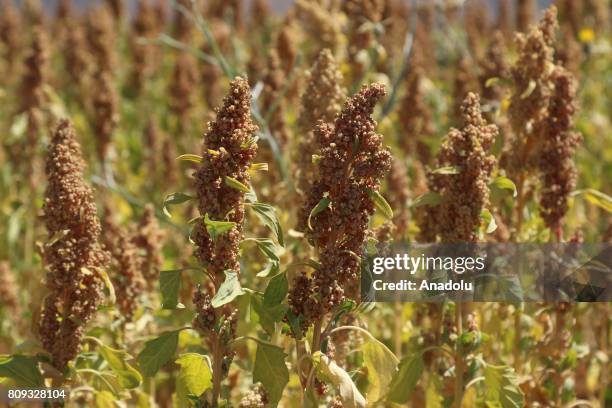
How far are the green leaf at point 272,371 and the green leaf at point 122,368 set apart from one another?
38cm

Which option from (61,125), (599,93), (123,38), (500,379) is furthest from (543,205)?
(123,38)

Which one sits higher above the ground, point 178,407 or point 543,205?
point 543,205

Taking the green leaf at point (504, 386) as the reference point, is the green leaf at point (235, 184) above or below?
above

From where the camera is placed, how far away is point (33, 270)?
474cm

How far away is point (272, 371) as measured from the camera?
87.7 inches

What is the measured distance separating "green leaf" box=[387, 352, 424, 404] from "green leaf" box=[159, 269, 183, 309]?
71 cm

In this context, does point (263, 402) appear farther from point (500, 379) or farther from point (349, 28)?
point (349, 28)

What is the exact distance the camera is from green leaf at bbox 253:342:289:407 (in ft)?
7.27

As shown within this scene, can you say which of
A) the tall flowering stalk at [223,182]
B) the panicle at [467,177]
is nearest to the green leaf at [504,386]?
the panicle at [467,177]

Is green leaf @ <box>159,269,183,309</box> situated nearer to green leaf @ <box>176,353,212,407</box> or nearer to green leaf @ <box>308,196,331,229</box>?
green leaf @ <box>176,353,212,407</box>

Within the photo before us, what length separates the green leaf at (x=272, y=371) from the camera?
222 centimetres

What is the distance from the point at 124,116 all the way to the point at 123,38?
8.64 ft

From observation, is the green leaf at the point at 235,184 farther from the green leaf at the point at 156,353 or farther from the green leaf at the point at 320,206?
the green leaf at the point at 156,353

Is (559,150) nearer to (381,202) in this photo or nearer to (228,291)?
(381,202)
